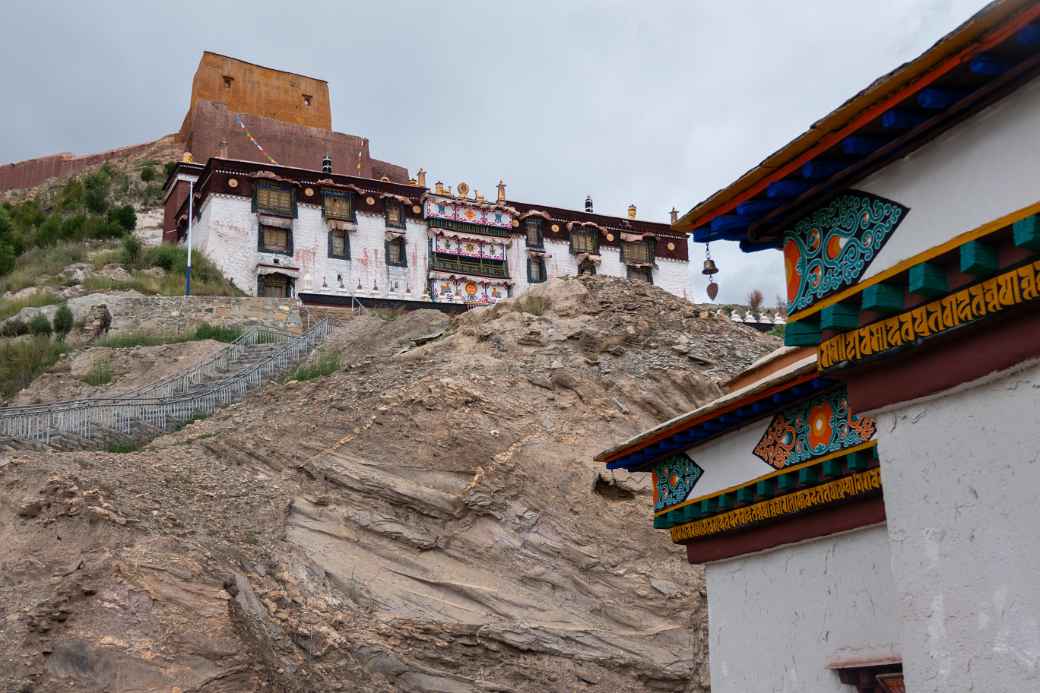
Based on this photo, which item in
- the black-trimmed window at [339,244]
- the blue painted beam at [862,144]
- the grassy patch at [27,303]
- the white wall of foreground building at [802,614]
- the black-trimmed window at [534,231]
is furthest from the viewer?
the black-trimmed window at [534,231]

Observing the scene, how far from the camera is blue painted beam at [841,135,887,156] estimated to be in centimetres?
657

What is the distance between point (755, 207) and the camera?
7.42 metres

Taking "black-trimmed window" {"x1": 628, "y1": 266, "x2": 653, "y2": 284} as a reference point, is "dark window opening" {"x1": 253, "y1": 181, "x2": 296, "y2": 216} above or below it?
above

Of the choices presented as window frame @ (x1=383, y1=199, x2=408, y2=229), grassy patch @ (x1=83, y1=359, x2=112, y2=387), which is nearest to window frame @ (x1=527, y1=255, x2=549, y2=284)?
window frame @ (x1=383, y1=199, x2=408, y2=229)

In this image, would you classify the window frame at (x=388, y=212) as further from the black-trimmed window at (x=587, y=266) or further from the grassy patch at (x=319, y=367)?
the grassy patch at (x=319, y=367)

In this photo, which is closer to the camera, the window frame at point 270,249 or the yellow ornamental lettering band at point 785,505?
the yellow ornamental lettering band at point 785,505

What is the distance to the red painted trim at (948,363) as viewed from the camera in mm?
5695

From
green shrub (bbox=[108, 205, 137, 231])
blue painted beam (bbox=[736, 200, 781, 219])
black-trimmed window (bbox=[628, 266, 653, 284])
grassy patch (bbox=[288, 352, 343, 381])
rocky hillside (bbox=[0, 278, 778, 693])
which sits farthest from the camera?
green shrub (bbox=[108, 205, 137, 231])

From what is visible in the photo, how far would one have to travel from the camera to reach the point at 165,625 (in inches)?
646

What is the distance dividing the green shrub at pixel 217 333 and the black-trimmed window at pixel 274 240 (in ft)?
36.6

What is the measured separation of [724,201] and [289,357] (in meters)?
23.2

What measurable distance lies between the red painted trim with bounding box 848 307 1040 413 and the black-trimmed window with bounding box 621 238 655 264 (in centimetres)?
4586

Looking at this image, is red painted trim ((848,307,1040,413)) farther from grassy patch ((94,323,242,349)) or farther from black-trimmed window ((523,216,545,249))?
black-trimmed window ((523,216,545,249))

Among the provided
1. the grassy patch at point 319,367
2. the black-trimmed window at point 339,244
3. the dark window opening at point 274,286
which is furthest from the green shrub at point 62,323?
the black-trimmed window at point 339,244
